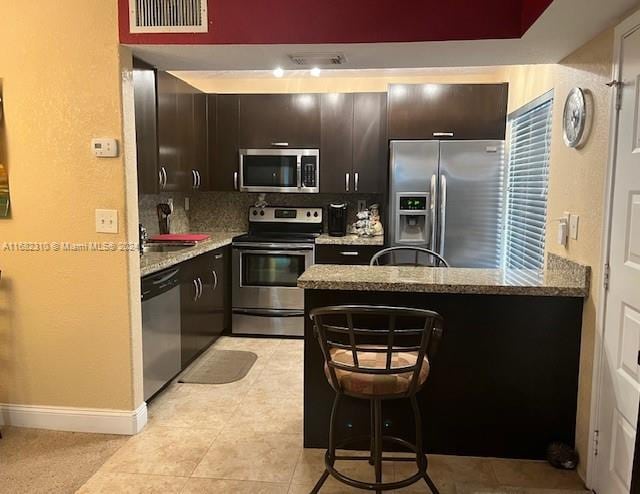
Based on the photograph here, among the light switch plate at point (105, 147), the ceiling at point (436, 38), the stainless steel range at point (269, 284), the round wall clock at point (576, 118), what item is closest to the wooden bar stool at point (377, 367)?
the round wall clock at point (576, 118)

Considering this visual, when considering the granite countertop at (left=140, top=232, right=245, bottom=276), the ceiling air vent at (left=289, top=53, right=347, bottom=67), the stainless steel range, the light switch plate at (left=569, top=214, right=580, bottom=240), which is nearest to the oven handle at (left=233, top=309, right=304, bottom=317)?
the stainless steel range

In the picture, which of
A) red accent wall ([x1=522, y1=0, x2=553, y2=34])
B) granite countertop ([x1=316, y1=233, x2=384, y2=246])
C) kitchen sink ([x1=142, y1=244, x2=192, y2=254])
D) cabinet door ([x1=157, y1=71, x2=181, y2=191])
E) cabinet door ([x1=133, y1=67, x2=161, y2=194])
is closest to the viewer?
red accent wall ([x1=522, y1=0, x2=553, y2=34])

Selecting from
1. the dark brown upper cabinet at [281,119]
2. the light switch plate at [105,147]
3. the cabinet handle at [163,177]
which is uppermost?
the dark brown upper cabinet at [281,119]

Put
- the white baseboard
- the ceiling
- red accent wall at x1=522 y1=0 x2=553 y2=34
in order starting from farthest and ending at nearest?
1. the white baseboard
2. the ceiling
3. red accent wall at x1=522 y1=0 x2=553 y2=34

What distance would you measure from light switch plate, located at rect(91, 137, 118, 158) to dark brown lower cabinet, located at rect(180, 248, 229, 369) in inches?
42.8

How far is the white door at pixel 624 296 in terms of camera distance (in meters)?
1.90

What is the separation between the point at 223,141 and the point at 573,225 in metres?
3.18

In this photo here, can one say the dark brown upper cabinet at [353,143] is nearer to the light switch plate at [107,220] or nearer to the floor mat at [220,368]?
the floor mat at [220,368]

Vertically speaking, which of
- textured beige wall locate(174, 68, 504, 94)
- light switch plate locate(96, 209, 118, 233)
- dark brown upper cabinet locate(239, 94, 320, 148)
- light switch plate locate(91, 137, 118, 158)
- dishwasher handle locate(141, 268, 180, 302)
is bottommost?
dishwasher handle locate(141, 268, 180, 302)

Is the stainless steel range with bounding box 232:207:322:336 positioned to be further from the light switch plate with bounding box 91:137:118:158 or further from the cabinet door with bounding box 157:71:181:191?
the light switch plate with bounding box 91:137:118:158

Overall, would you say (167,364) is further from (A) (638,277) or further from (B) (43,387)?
(A) (638,277)

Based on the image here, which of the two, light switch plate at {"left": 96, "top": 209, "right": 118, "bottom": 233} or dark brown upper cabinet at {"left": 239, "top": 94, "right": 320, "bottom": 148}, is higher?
dark brown upper cabinet at {"left": 239, "top": 94, "right": 320, "bottom": 148}

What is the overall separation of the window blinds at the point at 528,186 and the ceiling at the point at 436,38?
2.92ft

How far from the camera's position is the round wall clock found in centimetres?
234
